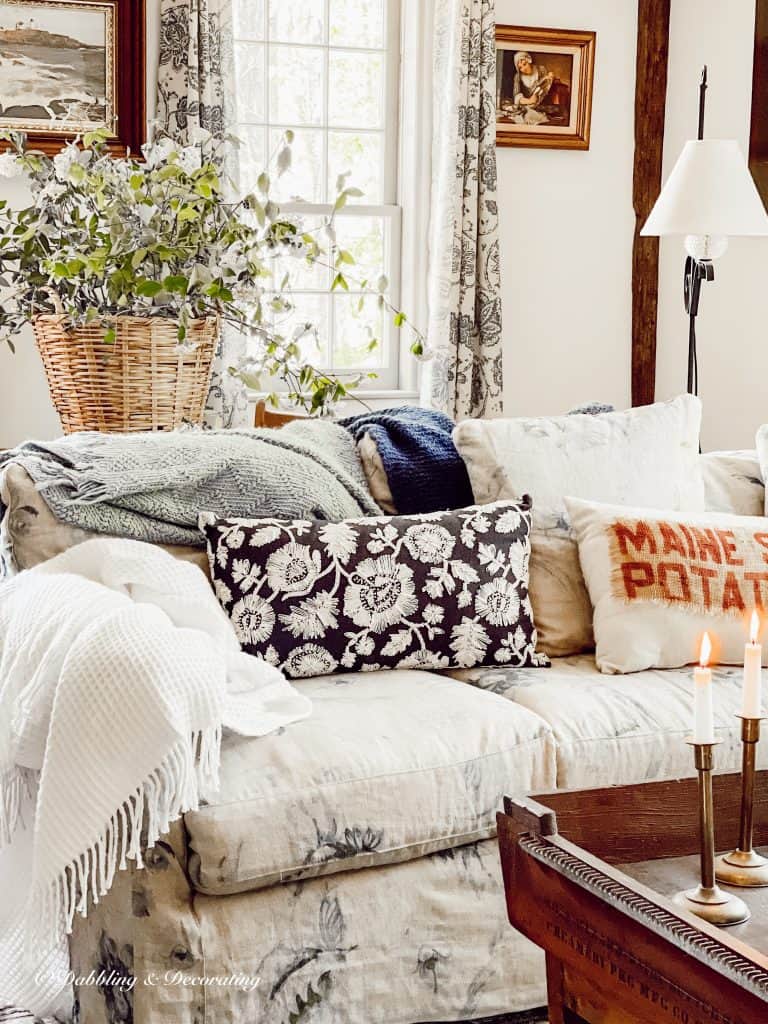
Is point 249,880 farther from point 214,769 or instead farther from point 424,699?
point 424,699

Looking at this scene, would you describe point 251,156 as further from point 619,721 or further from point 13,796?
point 13,796

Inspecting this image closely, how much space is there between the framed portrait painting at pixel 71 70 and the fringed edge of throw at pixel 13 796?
9.14 ft

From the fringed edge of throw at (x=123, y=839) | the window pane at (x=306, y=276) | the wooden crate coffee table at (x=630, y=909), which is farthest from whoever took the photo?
the window pane at (x=306, y=276)

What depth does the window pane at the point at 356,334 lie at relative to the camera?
4.81 meters

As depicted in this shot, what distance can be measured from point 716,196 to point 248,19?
6.14ft

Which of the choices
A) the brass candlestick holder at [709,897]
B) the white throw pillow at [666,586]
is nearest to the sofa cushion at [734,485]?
the white throw pillow at [666,586]

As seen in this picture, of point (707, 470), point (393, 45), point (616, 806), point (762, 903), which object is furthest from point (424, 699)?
point (393, 45)

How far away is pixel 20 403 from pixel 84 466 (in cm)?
207

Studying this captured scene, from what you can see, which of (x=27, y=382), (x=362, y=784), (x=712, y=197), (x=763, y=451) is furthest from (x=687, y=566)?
(x=27, y=382)

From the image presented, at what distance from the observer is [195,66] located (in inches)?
165

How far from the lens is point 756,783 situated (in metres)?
1.70

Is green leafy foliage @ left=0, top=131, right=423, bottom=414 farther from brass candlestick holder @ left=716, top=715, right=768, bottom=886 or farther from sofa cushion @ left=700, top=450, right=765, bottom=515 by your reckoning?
brass candlestick holder @ left=716, top=715, right=768, bottom=886

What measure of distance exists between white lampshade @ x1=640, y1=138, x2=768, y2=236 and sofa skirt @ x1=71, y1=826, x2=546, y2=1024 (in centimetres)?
218

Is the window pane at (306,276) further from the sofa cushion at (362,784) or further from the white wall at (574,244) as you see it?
the sofa cushion at (362,784)
